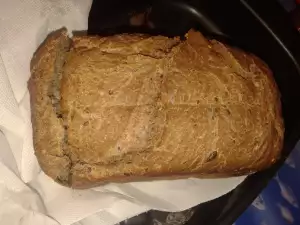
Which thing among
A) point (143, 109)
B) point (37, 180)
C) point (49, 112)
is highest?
point (143, 109)

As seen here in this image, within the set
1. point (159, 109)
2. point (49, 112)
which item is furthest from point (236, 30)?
point (49, 112)

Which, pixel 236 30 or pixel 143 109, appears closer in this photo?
pixel 143 109

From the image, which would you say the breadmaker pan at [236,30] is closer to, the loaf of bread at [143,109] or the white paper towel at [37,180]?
the white paper towel at [37,180]

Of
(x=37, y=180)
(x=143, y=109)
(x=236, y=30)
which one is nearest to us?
(x=143, y=109)

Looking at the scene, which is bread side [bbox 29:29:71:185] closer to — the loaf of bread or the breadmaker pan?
the loaf of bread

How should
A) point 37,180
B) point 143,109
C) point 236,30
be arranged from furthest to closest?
point 236,30
point 37,180
point 143,109

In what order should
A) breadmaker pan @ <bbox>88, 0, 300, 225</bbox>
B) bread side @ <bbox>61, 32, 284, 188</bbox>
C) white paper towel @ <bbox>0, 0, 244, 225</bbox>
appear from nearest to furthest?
bread side @ <bbox>61, 32, 284, 188</bbox> → white paper towel @ <bbox>0, 0, 244, 225</bbox> → breadmaker pan @ <bbox>88, 0, 300, 225</bbox>

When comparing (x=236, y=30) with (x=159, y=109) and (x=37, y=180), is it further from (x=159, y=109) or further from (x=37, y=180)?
(x=37, y=180)

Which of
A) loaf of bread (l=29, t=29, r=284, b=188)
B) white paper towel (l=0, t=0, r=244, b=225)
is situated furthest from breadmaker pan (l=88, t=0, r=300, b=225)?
loaf of bread (l=29, t=29, r=284, b=188)
